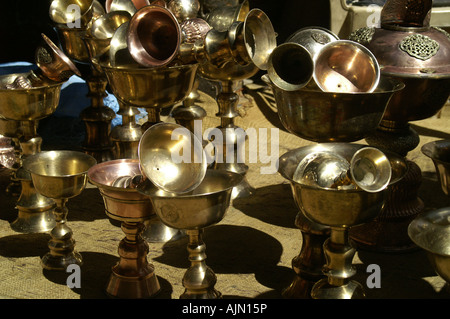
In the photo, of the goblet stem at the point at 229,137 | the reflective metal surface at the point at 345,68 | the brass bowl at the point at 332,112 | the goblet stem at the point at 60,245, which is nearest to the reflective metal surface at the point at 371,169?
the brass bowl at the point at 332,112

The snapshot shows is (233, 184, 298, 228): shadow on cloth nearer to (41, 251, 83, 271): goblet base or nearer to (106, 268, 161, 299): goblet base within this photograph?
(106, 268, 161, 299): goblet base

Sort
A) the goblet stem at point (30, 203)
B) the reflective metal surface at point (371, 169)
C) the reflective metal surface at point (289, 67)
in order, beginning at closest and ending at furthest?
the reflective metal surface at point (371, 169) → the reflective metal surface at point (289, 67) → the goblet stem at point (30, 203)

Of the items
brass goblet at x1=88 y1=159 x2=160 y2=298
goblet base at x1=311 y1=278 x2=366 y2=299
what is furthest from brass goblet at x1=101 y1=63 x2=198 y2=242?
goblet base at x1=311 y1=278 x2=366 y2=299

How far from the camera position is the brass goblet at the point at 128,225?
2.88 meters

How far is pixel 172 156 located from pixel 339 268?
2.91 feet

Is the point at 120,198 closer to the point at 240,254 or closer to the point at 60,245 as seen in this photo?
the point at 60,245

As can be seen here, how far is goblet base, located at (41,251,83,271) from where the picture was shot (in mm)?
3291

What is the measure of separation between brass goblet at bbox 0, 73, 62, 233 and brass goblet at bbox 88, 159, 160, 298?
752 millimetres

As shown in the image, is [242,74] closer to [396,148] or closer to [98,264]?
[396,148]

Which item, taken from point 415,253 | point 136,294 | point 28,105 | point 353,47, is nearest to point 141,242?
point 136,294

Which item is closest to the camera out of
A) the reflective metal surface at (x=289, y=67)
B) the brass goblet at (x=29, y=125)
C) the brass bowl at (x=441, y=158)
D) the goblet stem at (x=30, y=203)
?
the reflective metal surface at (x=289, y=67)

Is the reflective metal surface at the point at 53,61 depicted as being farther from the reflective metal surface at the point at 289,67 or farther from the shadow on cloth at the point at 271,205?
the shadow on cloth at the point at 271,205

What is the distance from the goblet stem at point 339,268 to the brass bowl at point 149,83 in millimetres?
1048

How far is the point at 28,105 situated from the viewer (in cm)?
354
